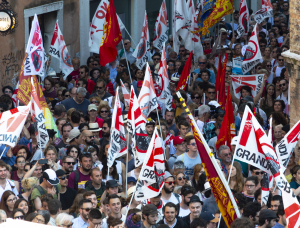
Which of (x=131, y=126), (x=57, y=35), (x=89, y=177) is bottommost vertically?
(x=89, y=177)

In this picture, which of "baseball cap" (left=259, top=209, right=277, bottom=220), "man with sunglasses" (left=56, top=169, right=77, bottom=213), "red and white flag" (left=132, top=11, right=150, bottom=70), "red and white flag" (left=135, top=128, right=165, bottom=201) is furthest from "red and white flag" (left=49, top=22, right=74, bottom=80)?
"baseball cap" (left=259, top=209, right=277, bottom=220)

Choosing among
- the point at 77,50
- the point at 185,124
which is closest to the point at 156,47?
the point at 77,50

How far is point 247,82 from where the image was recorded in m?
14.0

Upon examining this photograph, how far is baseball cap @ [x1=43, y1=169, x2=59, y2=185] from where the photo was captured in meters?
8.86

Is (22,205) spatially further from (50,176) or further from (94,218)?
(94,218)

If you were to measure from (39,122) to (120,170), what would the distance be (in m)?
1.71

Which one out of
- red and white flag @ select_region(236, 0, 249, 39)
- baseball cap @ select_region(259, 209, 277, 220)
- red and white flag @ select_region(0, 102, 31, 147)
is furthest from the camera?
red and white flag @ select_region(236, 0, 249, 39)

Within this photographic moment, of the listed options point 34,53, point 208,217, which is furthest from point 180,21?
point 208,217

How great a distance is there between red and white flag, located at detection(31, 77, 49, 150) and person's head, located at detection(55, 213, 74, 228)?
2.51m

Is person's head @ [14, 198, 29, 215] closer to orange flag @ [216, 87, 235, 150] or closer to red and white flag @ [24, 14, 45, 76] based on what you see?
orange flag @ [216, 87, 235, 150]

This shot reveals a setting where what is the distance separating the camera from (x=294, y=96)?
1148 cm

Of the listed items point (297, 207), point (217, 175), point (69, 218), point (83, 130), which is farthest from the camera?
point (83, 130)

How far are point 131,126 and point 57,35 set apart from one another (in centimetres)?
599

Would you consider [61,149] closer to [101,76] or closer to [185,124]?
[185,124]
